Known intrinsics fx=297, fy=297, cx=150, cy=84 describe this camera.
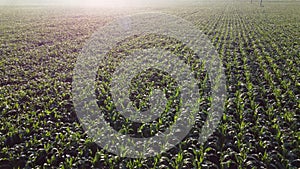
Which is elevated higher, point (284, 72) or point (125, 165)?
point (284, 72)

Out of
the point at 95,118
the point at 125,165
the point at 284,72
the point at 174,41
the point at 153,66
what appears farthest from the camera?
the point at 174,41

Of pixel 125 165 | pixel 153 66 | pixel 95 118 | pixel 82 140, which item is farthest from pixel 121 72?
pixel 125 165

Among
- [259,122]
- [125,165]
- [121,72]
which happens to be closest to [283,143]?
[259,122]

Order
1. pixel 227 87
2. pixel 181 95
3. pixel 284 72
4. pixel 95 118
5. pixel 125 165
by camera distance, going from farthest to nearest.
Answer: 1. pixel 284 72
2. pixel 227 87
3. pixel 181 95
4. pixel 95 118
5. pixel 125 165

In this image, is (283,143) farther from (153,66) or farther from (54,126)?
(153,66)

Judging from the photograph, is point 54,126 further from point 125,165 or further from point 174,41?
point 174,41

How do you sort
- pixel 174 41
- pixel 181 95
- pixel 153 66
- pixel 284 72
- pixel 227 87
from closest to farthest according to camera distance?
pixel 181 95 → pixel 227 87 → pixel 284 72 → pixel 153 66 → pixel 174 41

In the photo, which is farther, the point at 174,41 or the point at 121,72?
the point at 174,41

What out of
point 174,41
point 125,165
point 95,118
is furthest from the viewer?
point 174,41

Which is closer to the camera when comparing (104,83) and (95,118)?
(95,118)
